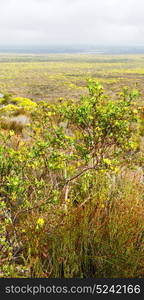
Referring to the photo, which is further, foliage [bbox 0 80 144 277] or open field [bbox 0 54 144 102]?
open field [bbox 0 54 144 102]

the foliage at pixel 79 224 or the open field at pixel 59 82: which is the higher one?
the open field at pixel 59 82

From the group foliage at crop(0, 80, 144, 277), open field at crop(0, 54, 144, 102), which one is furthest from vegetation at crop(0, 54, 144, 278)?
open field at crop(0, 54, 144, 102)

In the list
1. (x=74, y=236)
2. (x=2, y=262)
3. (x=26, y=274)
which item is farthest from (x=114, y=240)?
(x=2, y=262)

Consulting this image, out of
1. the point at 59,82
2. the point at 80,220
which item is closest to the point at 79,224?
the point at 80,220

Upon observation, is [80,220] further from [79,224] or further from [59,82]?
[59,82]

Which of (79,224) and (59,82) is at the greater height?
(59,82)

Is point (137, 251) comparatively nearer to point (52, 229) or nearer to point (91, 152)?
point (52, 229)

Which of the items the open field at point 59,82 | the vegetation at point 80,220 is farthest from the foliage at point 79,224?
the open field at point 59,82

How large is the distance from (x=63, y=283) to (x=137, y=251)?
985 mm

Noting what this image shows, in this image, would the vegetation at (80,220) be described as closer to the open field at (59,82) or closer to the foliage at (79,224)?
the foliage at (79,224)

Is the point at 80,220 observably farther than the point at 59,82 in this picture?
No

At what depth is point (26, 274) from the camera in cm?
316

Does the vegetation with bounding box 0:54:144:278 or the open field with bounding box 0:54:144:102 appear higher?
the open field with bounding box 0:54:144:102

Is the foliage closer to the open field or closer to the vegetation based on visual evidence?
the vegetation
